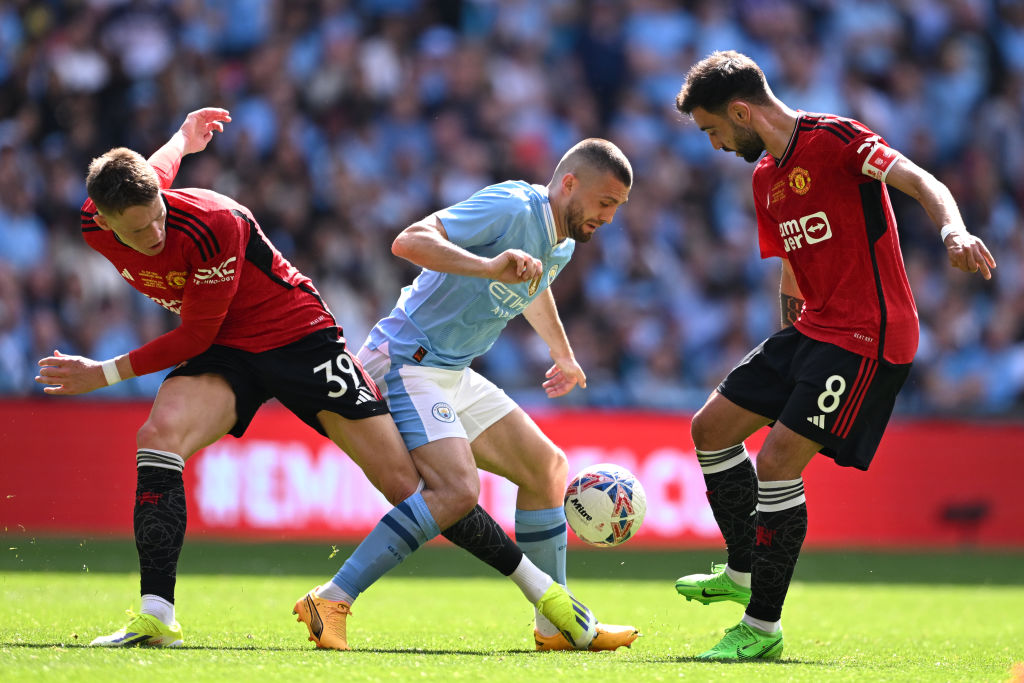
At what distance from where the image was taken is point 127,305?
1158 centimetres

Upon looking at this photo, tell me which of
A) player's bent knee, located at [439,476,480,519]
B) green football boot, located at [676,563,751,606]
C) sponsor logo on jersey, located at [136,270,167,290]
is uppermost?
sponsor logo on jersey, located at [136,270,167,290]

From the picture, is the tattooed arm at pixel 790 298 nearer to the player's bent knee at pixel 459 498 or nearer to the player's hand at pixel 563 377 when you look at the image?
the player's hand at pixel 563 377

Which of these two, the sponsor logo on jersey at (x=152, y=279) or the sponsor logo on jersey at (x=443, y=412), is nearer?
the sponsor logo on jersey at (x=152, y=279)

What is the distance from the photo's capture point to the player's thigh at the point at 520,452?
5418 mm

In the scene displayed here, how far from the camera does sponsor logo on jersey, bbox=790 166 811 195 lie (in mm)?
5062

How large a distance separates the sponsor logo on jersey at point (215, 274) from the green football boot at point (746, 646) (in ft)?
7.83

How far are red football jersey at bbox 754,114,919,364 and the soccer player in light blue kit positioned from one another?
0.73m

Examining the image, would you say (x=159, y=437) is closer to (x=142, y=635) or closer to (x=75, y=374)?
(x=75, y=374)

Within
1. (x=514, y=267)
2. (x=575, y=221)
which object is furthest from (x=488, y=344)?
(x=514, y=267)

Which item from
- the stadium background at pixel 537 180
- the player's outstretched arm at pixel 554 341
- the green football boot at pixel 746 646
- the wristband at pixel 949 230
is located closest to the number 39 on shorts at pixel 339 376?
the player's outstretched arm at pixel 554 341

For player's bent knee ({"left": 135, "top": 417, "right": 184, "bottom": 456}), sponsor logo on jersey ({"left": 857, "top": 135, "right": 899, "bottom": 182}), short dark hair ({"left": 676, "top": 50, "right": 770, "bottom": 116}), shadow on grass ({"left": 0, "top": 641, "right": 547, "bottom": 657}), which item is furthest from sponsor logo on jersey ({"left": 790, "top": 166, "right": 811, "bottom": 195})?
player's bent knee ({"left": 135, "top": 417, "right": 184, "bottom": 456})

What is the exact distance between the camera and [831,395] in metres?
4.95

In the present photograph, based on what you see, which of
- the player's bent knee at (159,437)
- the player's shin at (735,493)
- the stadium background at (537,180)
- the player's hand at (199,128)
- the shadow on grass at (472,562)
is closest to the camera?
the player's bent knee at (159,437)

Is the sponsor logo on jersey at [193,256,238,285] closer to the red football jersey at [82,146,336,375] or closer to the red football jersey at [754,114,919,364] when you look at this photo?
the red football jersey at [82,146,336,375]
